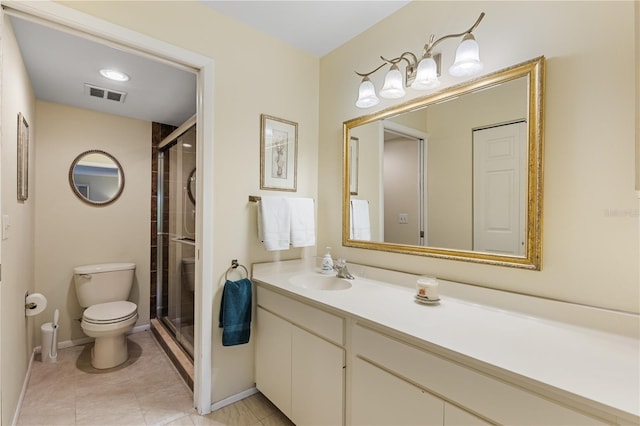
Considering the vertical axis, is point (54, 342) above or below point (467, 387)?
below

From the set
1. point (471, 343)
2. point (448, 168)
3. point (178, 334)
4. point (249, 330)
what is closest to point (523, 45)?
point (448, 168)

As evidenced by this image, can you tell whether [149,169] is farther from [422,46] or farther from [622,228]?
[622,228]

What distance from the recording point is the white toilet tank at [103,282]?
2.62m

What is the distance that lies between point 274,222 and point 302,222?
0.72 ft

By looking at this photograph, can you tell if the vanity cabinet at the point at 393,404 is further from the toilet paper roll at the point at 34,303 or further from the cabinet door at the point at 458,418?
the toilet paper roll at the point at 34,303

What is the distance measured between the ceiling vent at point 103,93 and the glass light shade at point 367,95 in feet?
6.43

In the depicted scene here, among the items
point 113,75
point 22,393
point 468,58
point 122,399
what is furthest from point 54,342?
point 468,58

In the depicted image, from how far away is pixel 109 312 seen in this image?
2.43 metres

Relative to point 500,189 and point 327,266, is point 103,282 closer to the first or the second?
point 327,266

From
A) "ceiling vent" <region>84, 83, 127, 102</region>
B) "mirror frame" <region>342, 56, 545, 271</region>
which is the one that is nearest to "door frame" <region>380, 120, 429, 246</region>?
"mirror frame" <region>342, 56, 545, 271</region>

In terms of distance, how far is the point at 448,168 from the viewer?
1545mm

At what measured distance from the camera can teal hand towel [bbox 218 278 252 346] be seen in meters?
1.76

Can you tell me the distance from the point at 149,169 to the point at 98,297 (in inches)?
51.6

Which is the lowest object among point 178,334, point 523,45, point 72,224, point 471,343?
point 178,334
